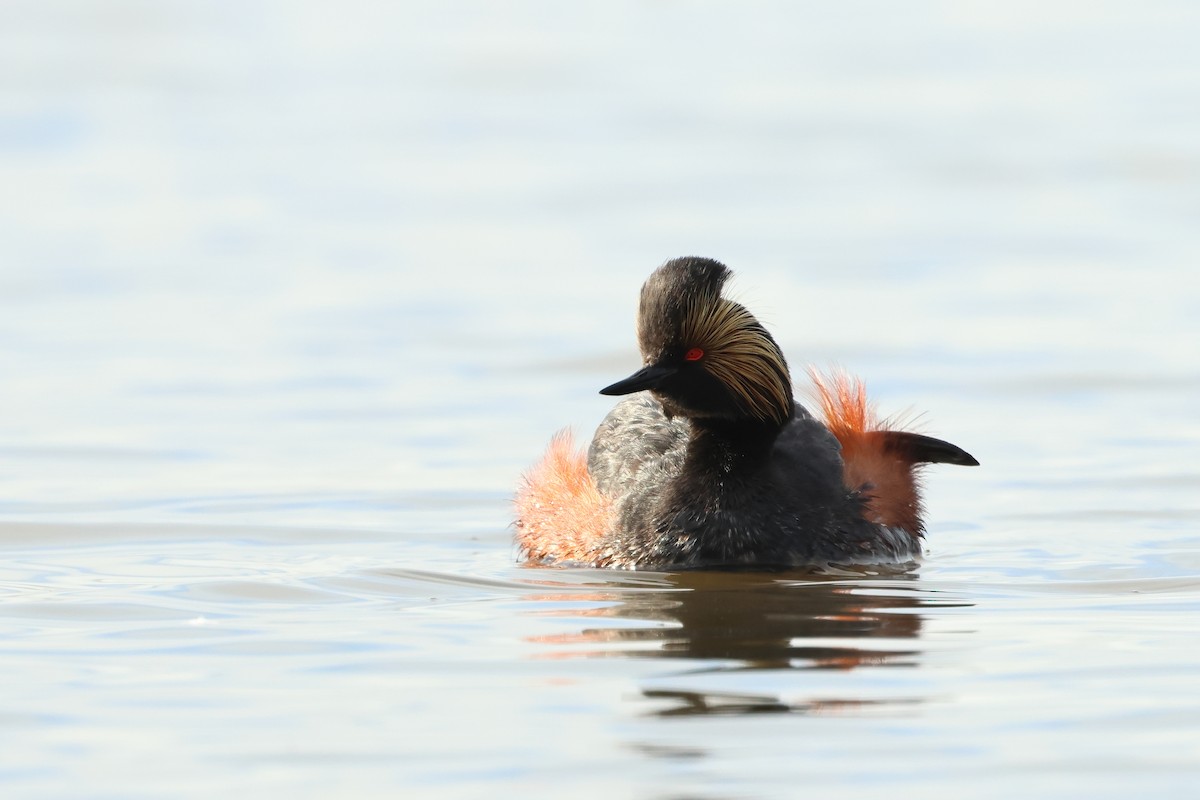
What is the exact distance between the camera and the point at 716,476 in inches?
469

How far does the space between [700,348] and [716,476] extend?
0.71m

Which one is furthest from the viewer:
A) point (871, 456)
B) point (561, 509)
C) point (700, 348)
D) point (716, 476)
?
point (871, 456)

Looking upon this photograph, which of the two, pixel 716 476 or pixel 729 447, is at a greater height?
pixel 729 447

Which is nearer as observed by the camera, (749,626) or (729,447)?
(749,626)

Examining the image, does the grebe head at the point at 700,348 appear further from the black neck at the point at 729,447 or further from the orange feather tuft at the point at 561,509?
the orange feather tuft at the point at 561,509

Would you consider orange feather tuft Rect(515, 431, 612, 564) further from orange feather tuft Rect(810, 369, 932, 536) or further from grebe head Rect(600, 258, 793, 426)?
orange feather tuft Rect(810, 369, 932, 536)

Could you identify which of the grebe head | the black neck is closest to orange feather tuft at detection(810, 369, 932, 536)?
the black neck

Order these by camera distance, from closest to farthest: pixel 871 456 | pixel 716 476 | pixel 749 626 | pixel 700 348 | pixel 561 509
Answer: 1. pixel 749 626
2. pixel 700 348
3. pixel 716 476
4. pixel 561 509
5. pixel 871 456

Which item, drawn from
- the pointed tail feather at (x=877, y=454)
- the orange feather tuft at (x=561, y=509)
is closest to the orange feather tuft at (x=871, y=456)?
the pointed tail feather at (x=877, y=454)

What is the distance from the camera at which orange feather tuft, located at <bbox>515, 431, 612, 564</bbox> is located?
12.1m

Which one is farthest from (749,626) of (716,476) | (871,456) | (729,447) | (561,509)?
(871,456)

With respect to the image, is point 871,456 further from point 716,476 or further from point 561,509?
point 561,509

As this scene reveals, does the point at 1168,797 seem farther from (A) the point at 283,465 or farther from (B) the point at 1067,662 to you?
(A) the point at 283,465

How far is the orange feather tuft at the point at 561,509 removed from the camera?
12.1 m
